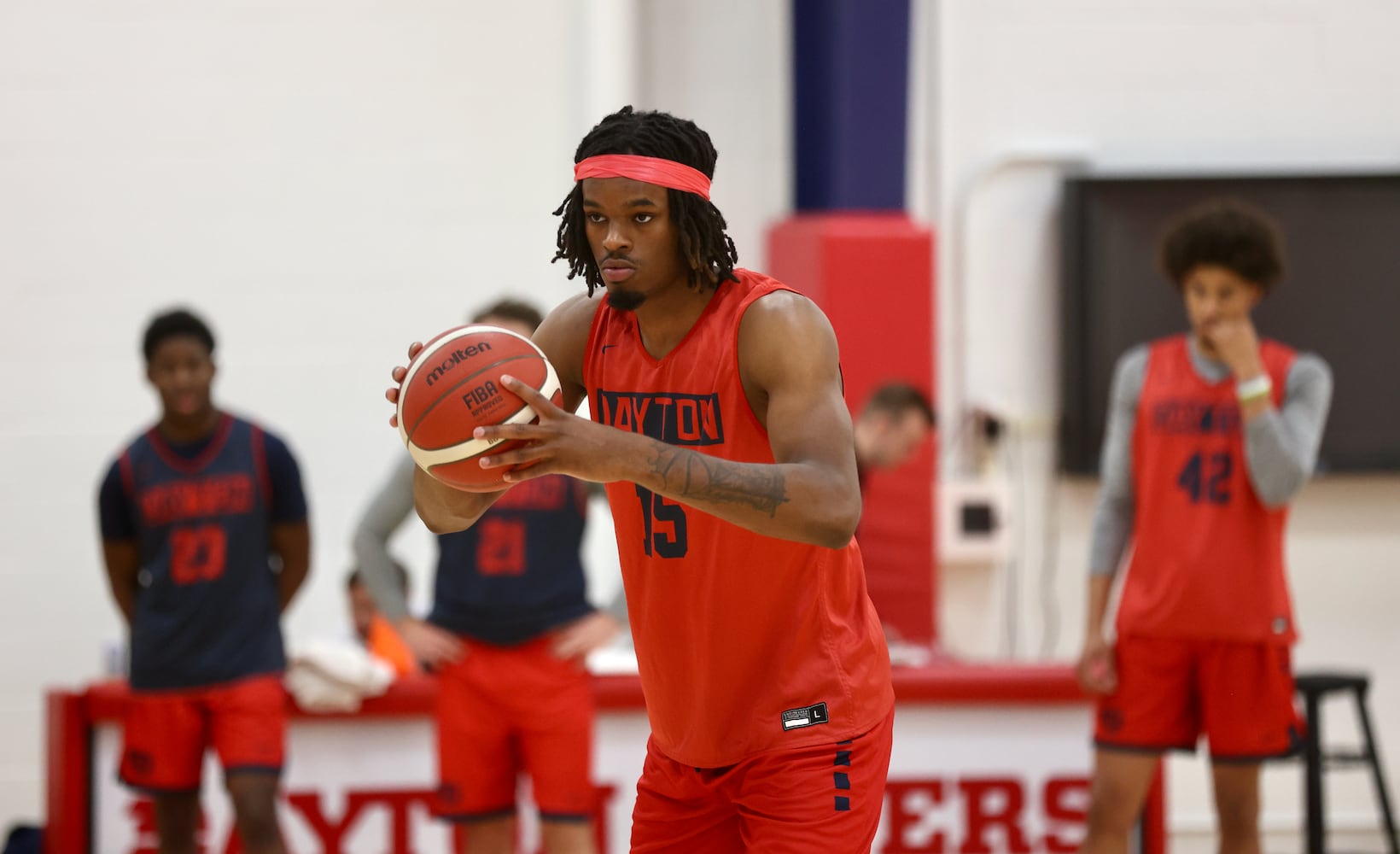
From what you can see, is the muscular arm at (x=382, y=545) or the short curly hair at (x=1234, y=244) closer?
the short curly hair at (x=1234, y=244)

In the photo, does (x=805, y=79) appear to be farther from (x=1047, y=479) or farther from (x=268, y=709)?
(x=268, y=709)

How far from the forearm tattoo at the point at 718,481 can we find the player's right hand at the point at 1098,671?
2.31 m

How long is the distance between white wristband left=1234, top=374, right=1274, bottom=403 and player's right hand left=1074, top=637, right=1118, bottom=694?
781 millimetres

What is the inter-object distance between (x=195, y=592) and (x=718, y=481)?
2609mm

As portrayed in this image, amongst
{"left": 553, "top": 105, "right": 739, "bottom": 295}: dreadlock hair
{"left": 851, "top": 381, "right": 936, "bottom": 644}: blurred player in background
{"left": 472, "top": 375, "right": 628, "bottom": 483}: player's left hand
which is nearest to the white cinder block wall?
{"left": 851, "top": 381, "right": 936, "bottom": 644}: blurred player in background

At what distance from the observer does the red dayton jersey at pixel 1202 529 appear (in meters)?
4.02

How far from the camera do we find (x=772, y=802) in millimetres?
2504

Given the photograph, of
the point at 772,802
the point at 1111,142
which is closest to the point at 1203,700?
the point at 772,802

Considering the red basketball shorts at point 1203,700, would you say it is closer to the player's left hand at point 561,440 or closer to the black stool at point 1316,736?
the black stool at point 1316,736

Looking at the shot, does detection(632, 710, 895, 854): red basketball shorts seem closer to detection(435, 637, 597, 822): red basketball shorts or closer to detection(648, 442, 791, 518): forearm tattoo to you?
detection(648, 442, 791, 518): forearm tattoo

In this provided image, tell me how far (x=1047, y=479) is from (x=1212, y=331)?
128 inches

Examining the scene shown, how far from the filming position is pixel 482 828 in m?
4.21

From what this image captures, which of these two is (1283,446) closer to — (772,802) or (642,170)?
(772,802)

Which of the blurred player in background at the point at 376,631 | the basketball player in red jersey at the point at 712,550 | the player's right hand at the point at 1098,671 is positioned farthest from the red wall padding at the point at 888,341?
the basketball player in red jersey at the point at 712,550
